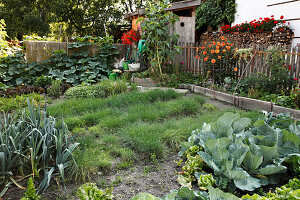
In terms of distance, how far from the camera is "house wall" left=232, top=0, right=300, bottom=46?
634 centimetres

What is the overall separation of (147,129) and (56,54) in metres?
5.65

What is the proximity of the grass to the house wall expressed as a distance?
3.43m

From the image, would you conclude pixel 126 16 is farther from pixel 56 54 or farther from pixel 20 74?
pixel 20 74

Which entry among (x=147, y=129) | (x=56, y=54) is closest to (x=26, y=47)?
(x=56, y=54)

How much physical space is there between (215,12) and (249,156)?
7.96 m

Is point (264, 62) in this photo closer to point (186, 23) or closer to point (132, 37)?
point (186, 23)

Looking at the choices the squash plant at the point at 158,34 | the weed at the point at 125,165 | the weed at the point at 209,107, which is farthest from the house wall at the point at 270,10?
the weed at the point at 125,165

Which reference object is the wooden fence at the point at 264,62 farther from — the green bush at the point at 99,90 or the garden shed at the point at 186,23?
the green bush at the point at 99,90

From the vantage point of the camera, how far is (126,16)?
9.98 metres

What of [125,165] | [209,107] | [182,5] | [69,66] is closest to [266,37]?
[182,5]

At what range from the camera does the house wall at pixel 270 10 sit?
6.34 metres

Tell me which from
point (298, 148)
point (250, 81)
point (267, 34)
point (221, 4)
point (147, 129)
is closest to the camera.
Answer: point (298, 148)

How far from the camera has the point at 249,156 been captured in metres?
2.28

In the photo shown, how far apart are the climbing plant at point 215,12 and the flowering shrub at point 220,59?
2.86 m
